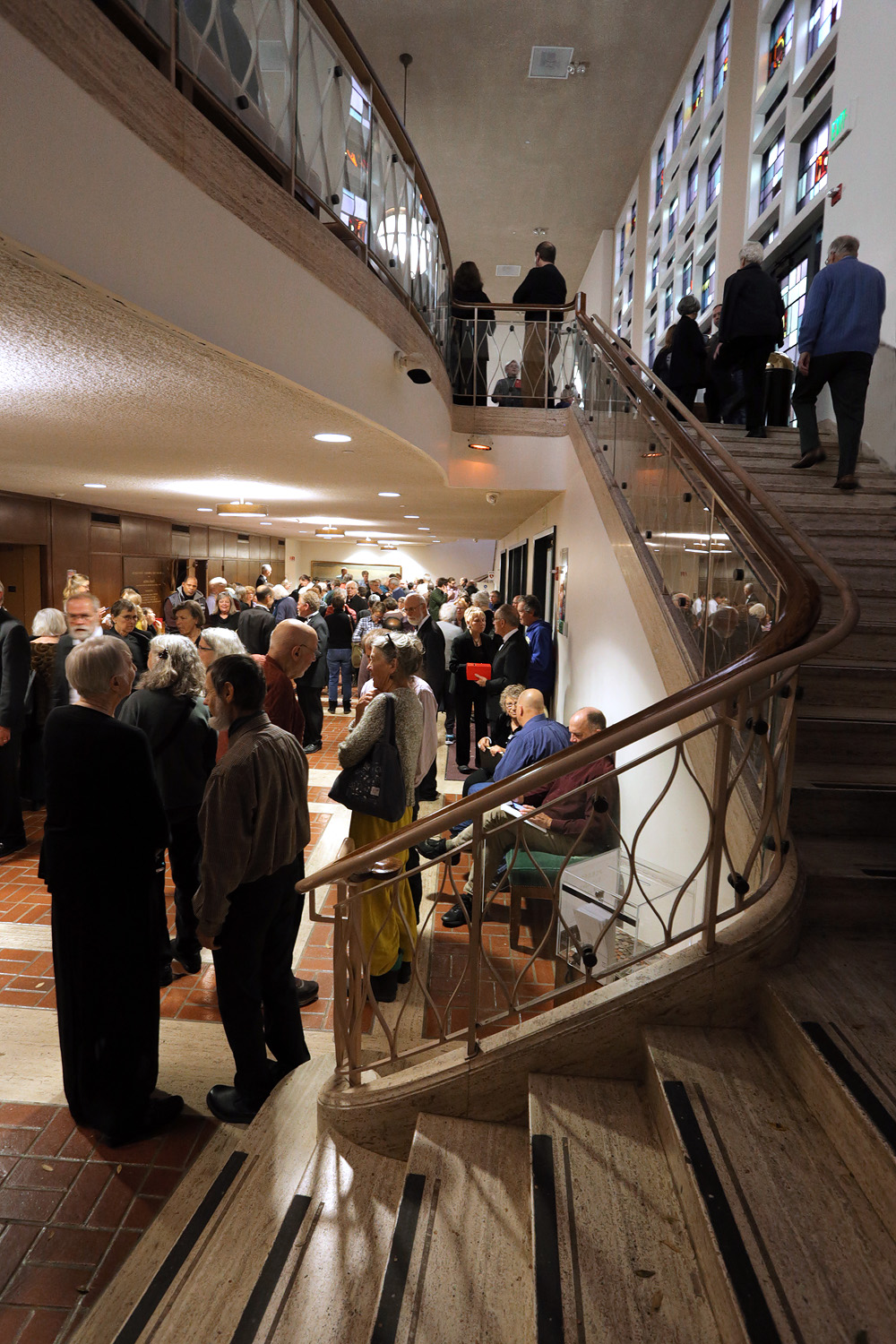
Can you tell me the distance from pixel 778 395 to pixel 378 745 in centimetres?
551

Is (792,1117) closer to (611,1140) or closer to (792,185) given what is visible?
(611,1140)

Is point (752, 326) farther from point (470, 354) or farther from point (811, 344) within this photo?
point (470, 354)

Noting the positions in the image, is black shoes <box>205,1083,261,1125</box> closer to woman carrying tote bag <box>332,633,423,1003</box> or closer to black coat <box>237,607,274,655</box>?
woman carrying tote bag <box>332,633,423,1003</box>

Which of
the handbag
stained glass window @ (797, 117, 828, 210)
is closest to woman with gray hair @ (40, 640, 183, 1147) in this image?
the handbag

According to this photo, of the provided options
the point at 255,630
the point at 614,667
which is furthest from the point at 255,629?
the point at 614,667

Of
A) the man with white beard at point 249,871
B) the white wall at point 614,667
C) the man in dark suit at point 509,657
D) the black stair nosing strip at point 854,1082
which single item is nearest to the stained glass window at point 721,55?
the white wall at point 614,667

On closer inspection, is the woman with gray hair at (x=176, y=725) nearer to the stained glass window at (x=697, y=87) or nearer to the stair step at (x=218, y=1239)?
the stair step at (x=218, y=1239)

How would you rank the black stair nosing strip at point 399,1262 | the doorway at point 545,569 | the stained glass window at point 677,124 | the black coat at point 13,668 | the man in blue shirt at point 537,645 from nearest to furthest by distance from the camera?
the black stair nosing strip at point 399,1262 → the black coat at point 13,668 → the man in blue shirt at point 537,645 → the doorway at point 545,569 → the stained glass window at point 677,124

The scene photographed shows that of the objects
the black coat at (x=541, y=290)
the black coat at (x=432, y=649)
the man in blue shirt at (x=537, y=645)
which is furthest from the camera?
the black coat at (x=541, y=290)

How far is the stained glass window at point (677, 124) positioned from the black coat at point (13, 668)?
11088 millimetres

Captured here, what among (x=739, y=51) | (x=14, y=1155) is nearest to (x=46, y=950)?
(x=14, y=1155)

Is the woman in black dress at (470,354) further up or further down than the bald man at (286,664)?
further up

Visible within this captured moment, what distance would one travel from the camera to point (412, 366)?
188 inches

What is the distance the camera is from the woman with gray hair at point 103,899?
2639 mm
